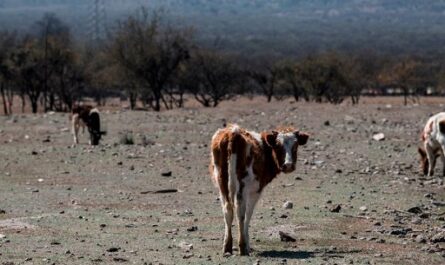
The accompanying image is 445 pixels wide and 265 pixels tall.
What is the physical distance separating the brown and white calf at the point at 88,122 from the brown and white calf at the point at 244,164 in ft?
61.7

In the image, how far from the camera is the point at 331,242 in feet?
47.9

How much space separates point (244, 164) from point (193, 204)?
5.34 metres

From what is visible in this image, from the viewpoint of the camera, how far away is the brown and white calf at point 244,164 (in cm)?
1335

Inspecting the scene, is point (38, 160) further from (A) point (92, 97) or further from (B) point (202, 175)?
(A) point (92, 97)

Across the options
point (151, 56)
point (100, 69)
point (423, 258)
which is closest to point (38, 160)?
point (423, 258)

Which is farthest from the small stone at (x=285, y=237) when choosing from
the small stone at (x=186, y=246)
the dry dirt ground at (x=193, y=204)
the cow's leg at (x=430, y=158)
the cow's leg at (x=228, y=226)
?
the cow's leg at (x=430, y=158)

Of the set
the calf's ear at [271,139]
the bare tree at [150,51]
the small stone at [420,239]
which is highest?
the bare tree at [150,51]

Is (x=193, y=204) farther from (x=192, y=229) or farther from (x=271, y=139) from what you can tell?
(x=271, y=139)

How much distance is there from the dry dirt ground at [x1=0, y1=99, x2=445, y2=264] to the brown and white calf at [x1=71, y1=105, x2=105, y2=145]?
1.62 feet

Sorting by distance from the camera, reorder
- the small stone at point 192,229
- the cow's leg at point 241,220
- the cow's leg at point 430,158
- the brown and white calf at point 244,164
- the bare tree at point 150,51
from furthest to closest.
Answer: the bare tree at point 150,51
the cow's leg at point 430,158
the small stone at point 192,229
the brown and white calf at point 244,164
the cow's leg at point 241,220

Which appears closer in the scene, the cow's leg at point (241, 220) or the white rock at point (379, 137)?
the cow's leg at point (241, 220)

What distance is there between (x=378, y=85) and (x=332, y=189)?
90792 mm

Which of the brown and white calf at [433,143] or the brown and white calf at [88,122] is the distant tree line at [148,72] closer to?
the brown and white calf at [88,122]

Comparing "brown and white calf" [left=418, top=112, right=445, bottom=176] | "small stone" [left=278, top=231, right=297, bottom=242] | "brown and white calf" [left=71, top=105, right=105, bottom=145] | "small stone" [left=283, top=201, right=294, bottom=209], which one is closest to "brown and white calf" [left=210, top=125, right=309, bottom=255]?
"small stone" [left=278, top=231, right=297, bottom=242]
